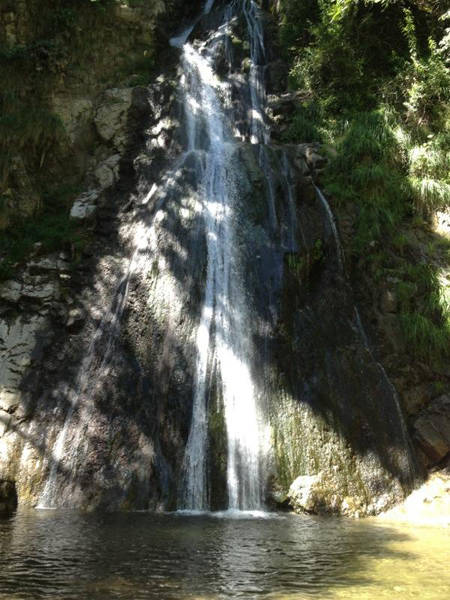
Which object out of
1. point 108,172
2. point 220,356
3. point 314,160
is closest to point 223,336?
point 220,356

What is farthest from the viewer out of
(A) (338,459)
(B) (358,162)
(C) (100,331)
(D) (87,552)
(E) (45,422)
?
(B) (358,162)

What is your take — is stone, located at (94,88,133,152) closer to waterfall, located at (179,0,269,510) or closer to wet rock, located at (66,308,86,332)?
waterfall, located at (179,0,269,510)

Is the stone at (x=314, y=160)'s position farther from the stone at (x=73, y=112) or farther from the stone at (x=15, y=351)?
the stone at (x=15, y=351)

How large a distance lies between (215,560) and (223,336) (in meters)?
4.83

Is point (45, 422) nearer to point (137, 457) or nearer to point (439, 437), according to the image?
point (137, 457)

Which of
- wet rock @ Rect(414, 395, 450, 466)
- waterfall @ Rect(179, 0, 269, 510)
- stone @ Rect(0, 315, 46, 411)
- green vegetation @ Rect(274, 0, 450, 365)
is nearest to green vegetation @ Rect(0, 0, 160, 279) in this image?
stone @ Rect(0, 315, 46, 411)

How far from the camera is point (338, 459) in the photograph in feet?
24.8

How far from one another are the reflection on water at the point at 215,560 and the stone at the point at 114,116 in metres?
9.26

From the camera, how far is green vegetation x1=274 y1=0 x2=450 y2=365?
383 inches

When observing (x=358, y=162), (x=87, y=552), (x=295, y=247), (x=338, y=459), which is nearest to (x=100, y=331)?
(x=295, y=247)

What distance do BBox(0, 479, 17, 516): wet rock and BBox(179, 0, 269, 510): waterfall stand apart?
82.6 inches

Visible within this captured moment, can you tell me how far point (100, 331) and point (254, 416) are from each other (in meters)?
3.08

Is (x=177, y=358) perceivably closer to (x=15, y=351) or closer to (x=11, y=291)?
(x=15, y=351)

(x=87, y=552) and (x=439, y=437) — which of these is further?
(x=439, y=437)
